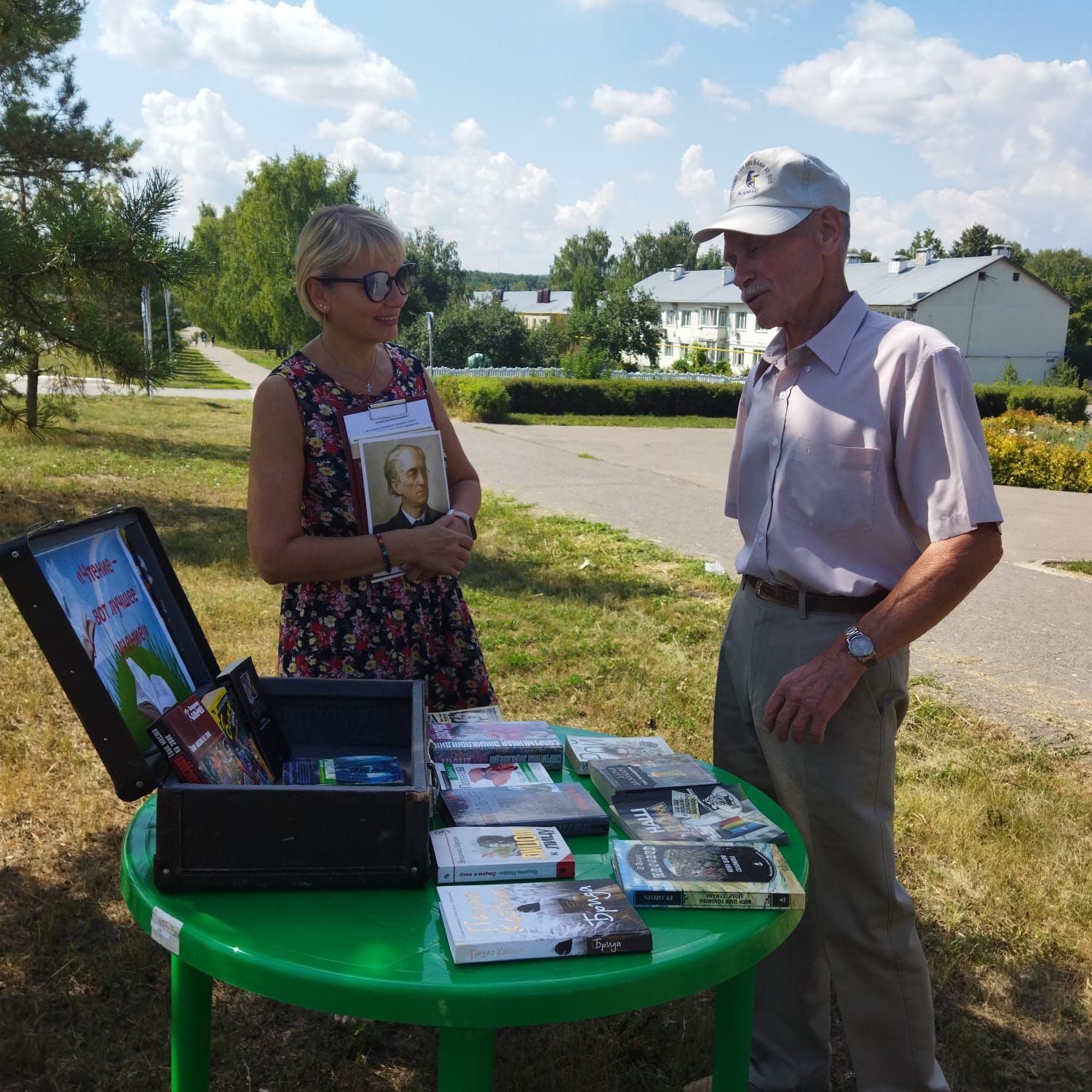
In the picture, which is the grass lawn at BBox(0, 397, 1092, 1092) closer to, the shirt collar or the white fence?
the shirt collar

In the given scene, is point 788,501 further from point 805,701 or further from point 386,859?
point 386,859

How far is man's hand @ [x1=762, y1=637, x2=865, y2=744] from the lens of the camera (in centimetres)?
211

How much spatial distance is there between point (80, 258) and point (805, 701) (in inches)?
292

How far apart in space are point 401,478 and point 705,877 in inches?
47.0

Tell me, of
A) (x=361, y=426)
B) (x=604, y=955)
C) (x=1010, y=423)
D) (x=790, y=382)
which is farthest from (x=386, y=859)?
(x=1010, y=423)

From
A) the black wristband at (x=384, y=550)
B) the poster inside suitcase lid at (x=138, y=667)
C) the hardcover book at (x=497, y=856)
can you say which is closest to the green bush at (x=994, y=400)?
the black wristband at (x=384, y=550)

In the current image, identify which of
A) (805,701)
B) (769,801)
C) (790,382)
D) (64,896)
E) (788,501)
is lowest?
(64,896)

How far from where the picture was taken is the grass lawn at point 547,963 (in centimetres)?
273

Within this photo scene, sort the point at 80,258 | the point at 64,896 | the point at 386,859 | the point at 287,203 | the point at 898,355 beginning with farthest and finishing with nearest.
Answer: the point at 287,203, the point at 80,258, the point at 64,896, the point at 898,355, the point at 386,859

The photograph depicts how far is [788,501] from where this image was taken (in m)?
2.27

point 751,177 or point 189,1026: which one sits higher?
point 751,177

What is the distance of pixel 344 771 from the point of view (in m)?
1.95

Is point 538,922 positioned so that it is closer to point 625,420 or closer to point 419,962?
point 419,962

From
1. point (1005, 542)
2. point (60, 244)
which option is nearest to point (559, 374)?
point (1005, 542)
